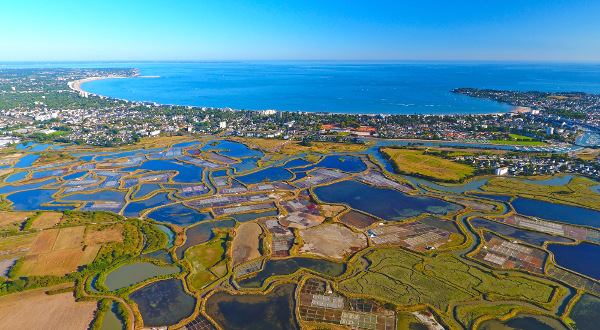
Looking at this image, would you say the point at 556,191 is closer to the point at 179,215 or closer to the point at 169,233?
the point at 179,215

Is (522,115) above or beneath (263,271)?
above

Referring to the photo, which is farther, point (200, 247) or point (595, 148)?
point (595, 148)

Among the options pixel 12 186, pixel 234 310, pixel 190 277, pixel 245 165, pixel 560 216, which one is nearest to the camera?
pixel 234 310

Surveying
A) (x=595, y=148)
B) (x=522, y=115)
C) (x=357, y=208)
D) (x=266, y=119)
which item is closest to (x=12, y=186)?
(x=357, y=208)

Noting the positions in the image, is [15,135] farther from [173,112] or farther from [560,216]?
[560,216]

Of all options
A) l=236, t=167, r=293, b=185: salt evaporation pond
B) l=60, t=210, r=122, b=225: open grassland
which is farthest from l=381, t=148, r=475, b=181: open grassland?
l=60, t=210, r=122, b=225: open grassland

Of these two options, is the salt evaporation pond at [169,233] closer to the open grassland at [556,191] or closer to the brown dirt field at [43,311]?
the brown dirt field at [43,311]

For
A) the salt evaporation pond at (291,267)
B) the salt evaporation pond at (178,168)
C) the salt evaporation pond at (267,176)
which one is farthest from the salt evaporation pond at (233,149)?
the salt evaporation pond at (291,267)
